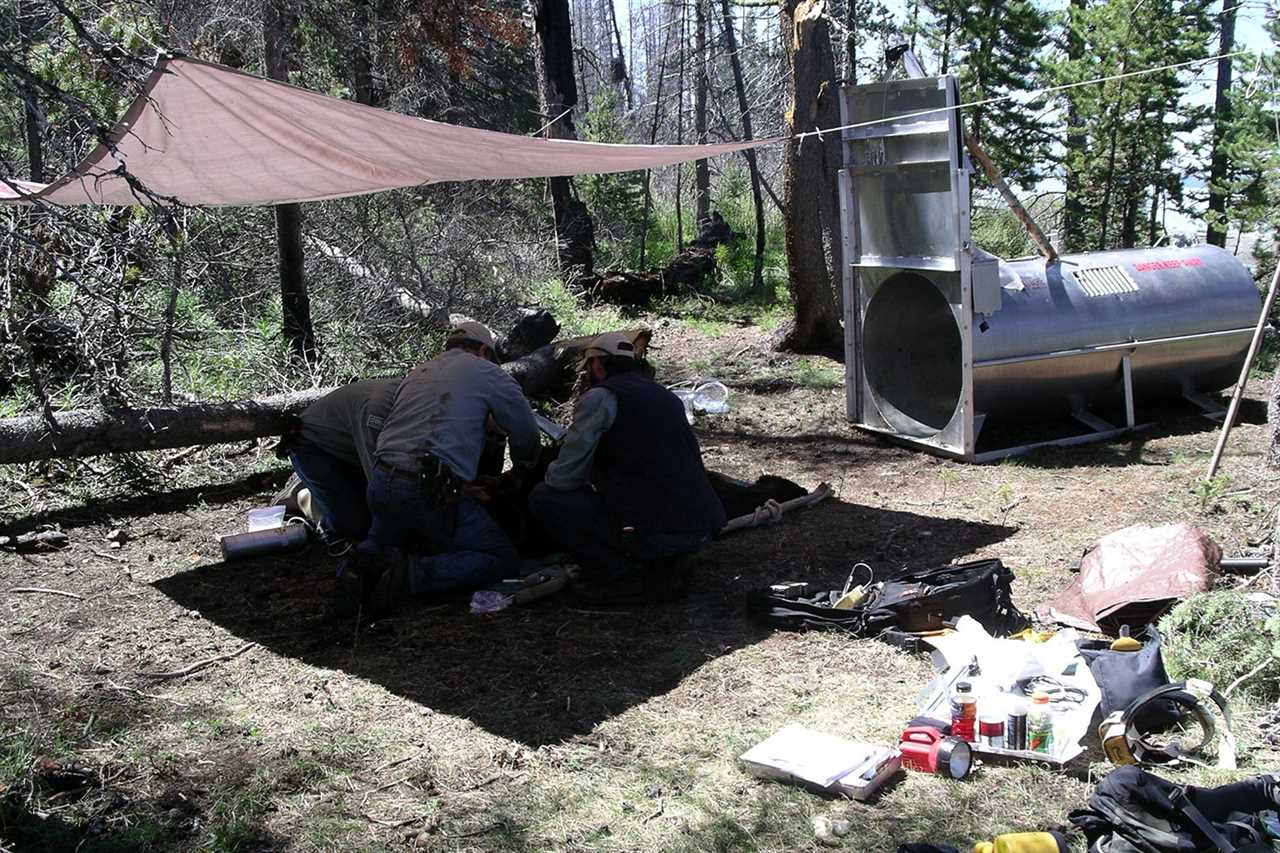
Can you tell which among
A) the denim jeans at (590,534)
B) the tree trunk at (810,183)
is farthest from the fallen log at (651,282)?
the denim jeans at (590,534)

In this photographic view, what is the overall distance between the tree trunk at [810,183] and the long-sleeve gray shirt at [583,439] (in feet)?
20.6

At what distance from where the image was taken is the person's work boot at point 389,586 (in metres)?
5.41

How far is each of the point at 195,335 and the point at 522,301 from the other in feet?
18.0

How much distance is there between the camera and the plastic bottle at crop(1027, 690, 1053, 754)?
3.78m

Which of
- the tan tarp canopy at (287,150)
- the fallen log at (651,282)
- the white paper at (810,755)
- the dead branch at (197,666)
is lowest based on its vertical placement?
the white paper at (810,755)

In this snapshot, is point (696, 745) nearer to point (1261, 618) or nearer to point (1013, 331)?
point (1261, 618)

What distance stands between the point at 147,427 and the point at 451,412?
3.02m

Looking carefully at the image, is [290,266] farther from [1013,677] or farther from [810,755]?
[1013,677]

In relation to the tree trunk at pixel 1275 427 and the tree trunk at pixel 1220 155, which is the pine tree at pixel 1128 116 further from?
the tree trunk at pixel 1275 427

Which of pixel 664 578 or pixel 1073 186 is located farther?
pixel 1073 186

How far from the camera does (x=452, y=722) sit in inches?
170

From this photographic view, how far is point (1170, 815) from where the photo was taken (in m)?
3.03

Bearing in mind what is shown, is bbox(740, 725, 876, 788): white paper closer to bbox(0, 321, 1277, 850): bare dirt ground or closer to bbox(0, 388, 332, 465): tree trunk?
bbox(0, 321, 1277, 850): bare dirt ground

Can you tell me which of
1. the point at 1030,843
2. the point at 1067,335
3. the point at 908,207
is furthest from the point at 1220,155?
the point at 1030,843
